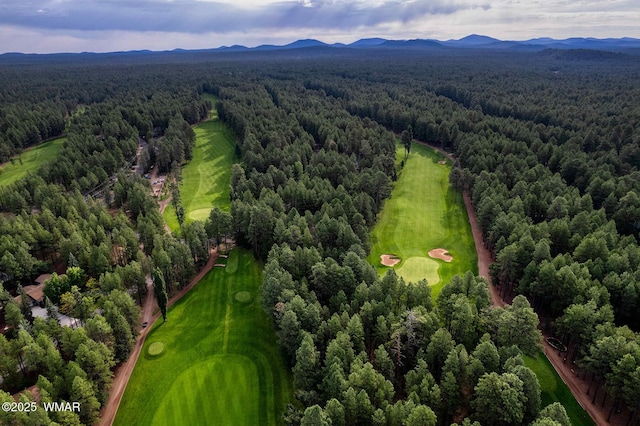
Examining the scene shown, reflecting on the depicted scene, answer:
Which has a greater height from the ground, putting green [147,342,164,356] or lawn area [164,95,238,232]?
lawn area [164,95,238,232]

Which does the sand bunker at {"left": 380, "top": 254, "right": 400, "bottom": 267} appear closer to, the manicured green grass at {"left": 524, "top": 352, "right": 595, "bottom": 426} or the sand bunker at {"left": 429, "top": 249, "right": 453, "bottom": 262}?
the sand bunker at {"left": 429, "top": 249, "right": 453, "bottom": 262}

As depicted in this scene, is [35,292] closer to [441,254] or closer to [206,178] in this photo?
[206,178]

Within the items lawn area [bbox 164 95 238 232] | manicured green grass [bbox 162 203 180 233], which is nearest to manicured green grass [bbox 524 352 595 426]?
manicured green grass [bbox 162 203 180 233]

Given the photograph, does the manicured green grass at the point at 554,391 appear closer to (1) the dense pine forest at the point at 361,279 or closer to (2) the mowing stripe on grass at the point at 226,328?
(1) the dense pine forest at the point at 361,279

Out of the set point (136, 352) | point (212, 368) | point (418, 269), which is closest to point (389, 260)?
point (418, 269)

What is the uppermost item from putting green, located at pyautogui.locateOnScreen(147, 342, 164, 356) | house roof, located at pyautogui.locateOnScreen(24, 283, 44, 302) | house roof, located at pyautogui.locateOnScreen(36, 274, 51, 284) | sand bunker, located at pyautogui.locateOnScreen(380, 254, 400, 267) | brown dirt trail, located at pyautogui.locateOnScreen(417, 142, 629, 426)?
house roof, located at pyautogui.locateOnScreen(24, 283, 44, 302)

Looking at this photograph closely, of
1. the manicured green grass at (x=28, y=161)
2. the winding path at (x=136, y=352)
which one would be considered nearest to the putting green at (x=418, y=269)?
the winding path at (x=136, y=352)

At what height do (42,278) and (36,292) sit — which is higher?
(36,292)
